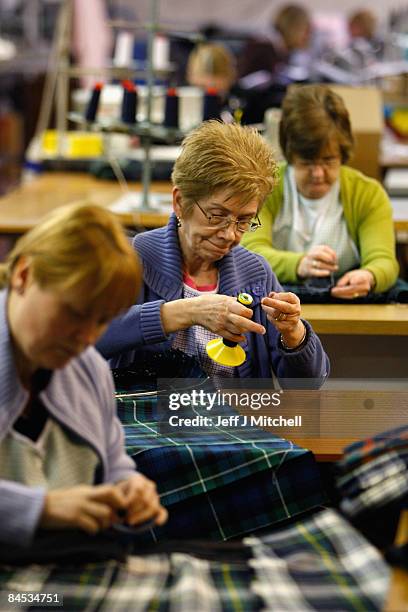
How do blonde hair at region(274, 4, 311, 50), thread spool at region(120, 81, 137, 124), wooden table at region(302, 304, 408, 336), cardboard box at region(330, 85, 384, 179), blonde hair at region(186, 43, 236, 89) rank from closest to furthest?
wooden table at region(302, 304, 408, 336), thread spool at region(120, 81, 137, 124), cardboard box at region(330, 85, 384, 179), blonde hair at region(186, 43, 236, 89), blonde hair at region(274, 4, 311, 50)

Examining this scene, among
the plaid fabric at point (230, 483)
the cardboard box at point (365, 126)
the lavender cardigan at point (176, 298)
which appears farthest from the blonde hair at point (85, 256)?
the cardboard box at point (365, 126)

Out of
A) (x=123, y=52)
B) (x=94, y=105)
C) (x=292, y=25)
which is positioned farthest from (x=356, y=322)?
(x=292, y=25)

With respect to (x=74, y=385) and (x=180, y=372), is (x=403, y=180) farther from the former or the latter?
(x=74, y=385)

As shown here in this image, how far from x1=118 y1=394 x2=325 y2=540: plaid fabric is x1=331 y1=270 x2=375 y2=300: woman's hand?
3.07 ft

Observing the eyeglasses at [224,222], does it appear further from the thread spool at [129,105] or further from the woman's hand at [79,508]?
the thread spool at [129,105]

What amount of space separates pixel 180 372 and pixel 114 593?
75 cm

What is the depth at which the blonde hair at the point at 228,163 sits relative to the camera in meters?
2.14

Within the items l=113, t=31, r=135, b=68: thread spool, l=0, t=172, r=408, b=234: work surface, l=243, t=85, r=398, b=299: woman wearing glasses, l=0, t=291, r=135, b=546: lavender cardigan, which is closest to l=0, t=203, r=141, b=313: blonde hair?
l=0, t=291, r=135, b=546: lavender cardigan

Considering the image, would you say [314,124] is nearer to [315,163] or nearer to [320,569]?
[315,163]

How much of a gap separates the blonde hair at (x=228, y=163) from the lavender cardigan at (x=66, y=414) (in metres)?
0.63

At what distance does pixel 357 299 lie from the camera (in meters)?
2.86

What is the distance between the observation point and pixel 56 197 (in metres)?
4.65

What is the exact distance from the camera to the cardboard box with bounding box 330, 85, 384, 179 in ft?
14.5

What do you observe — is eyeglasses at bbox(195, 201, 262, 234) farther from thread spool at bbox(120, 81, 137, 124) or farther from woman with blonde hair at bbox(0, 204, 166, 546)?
thread spool at bbox(120, 81, 137, 124)
